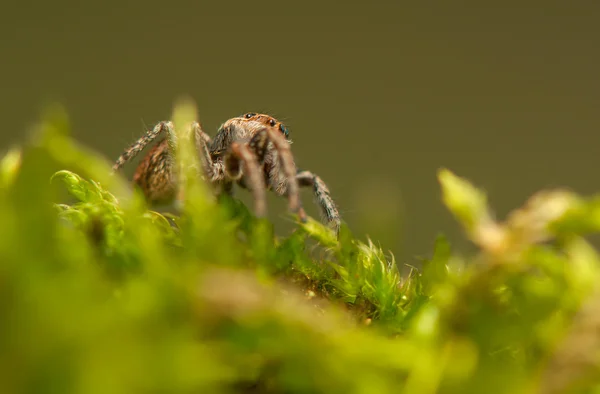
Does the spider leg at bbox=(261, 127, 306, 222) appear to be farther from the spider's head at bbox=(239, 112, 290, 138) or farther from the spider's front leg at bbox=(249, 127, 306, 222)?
the spider's head at bbox=(239, 112, 290, 138)

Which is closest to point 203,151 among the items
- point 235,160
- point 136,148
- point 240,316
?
point 235,160

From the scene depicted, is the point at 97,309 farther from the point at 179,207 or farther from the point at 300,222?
the point at 300,222

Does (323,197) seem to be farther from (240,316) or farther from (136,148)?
(240,316)

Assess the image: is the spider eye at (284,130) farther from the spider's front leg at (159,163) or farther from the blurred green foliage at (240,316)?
the blurred green foliage at (240,316)

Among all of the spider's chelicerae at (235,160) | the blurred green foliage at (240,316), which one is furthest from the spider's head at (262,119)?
the blurred green foliage at (240,316)

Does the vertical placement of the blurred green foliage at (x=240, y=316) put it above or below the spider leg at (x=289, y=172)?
below

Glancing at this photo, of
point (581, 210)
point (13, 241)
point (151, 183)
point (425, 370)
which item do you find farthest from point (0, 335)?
point (151, 183)
